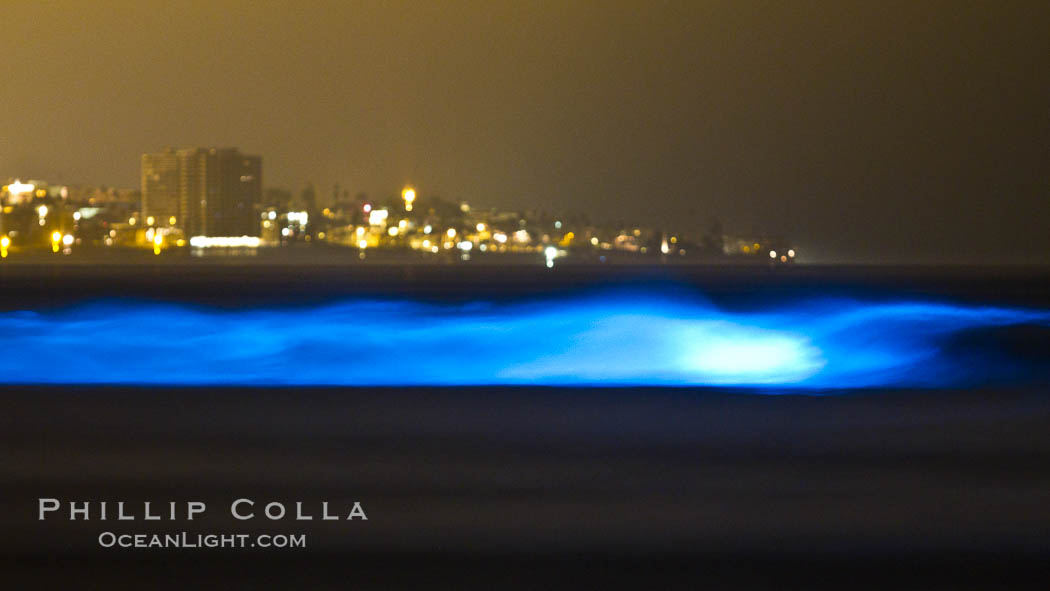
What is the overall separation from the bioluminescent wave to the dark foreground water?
171 cm

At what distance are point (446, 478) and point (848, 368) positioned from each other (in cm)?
756

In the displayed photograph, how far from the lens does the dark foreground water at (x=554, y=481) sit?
4910 millimetres

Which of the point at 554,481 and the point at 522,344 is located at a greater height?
the point at 522,344

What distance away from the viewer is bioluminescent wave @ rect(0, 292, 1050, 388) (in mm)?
12328

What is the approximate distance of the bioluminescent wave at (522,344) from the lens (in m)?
12.3

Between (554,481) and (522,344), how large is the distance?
9311mm

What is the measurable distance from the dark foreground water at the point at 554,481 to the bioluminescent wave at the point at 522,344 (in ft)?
5.62

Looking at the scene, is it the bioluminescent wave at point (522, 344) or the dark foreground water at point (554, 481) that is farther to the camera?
the bioluminescent wave at point (522, 344)

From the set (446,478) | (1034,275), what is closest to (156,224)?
(1034,275)

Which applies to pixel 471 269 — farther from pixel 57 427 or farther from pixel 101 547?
pixel 101 547

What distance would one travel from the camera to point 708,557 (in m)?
5.09

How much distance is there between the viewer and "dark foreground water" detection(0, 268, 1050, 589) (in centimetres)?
491

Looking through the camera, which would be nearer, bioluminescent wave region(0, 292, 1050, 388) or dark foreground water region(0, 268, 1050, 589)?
dark foreground water region(0, 268, 1050, 589)

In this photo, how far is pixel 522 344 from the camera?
15.7m
